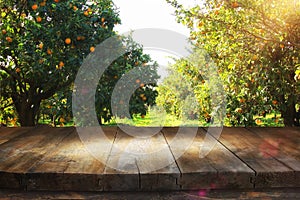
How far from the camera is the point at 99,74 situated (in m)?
3.07

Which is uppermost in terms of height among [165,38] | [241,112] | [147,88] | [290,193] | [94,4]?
[94,4]

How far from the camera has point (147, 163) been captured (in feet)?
4.82

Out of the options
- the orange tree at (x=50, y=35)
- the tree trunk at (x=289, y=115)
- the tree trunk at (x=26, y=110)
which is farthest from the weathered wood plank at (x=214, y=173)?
the tree trunk at (x=26, y=110)

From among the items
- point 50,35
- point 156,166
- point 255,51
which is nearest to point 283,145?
point 156,166

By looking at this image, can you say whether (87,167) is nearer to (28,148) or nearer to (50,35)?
(28,148)

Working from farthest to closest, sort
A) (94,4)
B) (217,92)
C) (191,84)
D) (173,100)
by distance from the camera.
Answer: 1. (173,100)
2. (191,84)
3. (217,92)
4. (94,4)

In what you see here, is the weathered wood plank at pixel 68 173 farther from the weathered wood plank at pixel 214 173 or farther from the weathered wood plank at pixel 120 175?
the weathered wood plank at pixel 214 173

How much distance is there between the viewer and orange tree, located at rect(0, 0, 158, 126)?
3.09 meters

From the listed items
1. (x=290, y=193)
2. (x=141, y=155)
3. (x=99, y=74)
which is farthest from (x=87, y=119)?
(x=290, y=193)

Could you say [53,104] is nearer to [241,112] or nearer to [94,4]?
[94,4]

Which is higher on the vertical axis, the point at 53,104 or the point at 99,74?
the point at 99,74

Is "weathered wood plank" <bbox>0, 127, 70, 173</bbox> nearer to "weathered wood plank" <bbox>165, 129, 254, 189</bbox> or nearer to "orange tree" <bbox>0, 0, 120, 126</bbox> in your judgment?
"weathered wood plank" <bbox>165, 129, 254, 189</bbox>

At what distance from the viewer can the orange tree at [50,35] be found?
122 inches

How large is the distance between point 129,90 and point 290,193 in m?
1.92
